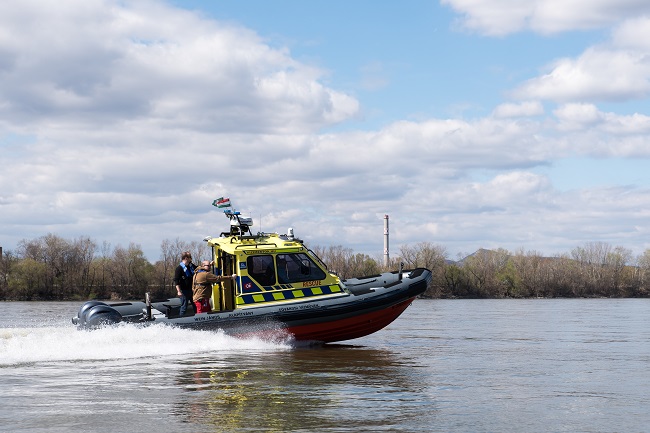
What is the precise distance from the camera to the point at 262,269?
16.8m

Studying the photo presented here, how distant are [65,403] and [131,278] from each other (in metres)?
71.3

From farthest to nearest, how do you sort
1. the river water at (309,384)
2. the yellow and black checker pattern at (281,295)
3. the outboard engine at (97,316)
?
the yellow and black checker pattern at (281,295) < the outboard engine at (97,316) < the river water at (309,384)

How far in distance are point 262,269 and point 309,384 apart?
5496mm

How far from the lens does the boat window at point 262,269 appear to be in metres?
16.8

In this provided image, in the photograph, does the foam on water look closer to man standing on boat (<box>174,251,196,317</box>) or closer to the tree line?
man standing on boat (<box>174,251,196,317</box>)

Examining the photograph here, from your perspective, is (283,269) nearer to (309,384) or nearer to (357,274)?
(309,384)

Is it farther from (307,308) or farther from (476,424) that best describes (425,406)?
(307,308)

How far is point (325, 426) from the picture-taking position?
8422 mm

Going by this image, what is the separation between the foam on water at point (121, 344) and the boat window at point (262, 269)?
3.96ft

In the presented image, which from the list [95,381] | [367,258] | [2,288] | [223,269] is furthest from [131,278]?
[95,381]

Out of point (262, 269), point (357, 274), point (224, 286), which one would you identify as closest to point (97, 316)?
point (224, 286)

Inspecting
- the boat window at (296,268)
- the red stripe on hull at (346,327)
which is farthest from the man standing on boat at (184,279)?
the red stripe on hull at (346,327)

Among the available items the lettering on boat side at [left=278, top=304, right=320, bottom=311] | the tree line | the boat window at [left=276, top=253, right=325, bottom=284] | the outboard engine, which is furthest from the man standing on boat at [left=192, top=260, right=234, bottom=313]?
the tree line

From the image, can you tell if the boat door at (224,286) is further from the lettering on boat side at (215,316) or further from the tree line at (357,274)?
the tree line at (357,274)
